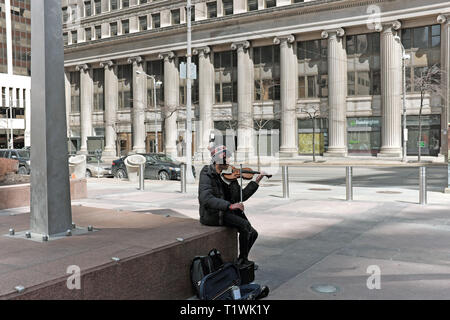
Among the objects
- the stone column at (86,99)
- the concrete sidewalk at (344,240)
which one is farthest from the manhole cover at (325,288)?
the stone column at (86,99)

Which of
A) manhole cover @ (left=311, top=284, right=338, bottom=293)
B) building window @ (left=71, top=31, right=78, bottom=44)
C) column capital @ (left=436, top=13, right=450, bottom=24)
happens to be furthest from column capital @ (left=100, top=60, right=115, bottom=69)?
manhole cover @ (left=311, top=284, right=338, bottom=293)

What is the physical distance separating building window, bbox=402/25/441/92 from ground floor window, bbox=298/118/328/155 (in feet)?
27.2

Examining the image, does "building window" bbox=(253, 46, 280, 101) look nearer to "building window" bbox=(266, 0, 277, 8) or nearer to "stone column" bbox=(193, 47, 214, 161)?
"building window" bbox=(266, 0, 277, 8)

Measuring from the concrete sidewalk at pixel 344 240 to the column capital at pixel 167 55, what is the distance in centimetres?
3765

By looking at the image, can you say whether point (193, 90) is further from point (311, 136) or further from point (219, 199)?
point (219, 199)

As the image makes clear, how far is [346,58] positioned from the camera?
136 feet

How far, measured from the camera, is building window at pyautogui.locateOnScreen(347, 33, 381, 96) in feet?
132

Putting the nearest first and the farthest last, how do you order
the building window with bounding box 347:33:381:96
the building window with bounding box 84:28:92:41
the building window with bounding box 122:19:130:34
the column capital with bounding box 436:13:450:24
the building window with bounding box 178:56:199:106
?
the column capital with bounding box 436:13:450:24
the building window with bounding box 347:33:381:96
the building window with bounding box 178:56:199:106
the building window with bounding box 122:19:130:34
the building window with bounding box 84:28:92:41

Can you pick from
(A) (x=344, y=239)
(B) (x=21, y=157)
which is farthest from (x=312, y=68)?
(A) (x=344, y=239)

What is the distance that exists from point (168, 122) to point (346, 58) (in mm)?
20693

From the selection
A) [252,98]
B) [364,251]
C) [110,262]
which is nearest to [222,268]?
[110,262]

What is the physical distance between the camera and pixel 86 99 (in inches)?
2319

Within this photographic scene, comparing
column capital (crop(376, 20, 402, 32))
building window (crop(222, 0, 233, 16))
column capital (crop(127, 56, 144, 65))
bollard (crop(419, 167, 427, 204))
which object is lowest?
bollard (crop(419, 167, 427, 204))

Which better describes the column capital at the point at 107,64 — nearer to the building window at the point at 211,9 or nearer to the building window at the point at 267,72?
the building window at the point at 211,9
